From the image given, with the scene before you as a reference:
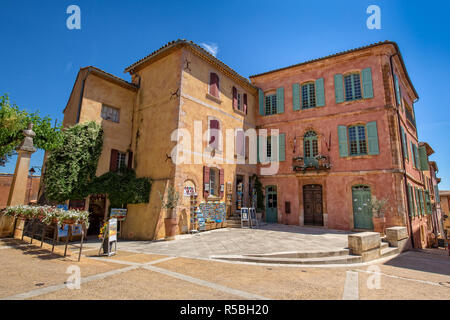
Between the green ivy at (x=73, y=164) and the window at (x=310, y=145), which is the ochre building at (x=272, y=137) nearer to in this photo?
the window at (x=310, y=145)

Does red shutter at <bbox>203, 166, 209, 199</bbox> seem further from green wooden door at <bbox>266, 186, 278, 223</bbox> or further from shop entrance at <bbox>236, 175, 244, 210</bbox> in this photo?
green wooden door at <bbox>266, 186, 278, 223</bbox>

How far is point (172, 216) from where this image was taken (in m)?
10.5

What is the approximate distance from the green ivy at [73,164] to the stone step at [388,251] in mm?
12360

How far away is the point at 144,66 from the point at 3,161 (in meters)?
9.94

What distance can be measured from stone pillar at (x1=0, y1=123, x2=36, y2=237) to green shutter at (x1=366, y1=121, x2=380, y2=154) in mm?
16349

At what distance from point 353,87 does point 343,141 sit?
3.36 meters

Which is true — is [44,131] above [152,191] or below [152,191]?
above

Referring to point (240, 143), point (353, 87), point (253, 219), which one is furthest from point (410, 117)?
point (253, 219)

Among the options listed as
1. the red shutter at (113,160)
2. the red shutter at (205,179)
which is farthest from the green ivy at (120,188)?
the red shutter at (205,179)

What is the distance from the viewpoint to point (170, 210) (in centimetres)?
1070

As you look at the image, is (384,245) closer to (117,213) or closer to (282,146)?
(282,146)

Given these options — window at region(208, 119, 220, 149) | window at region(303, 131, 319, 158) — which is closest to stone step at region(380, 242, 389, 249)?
window at region(303, 131, 319, 158)
